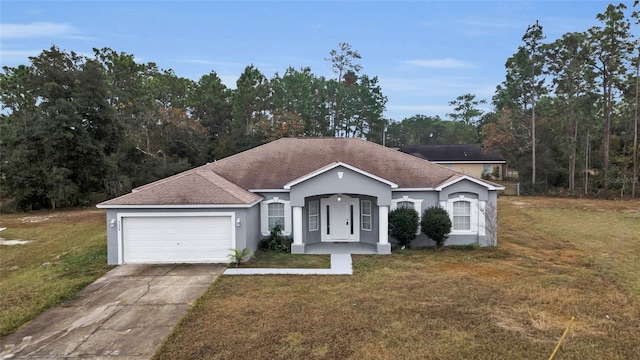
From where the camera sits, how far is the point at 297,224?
16.0 meters

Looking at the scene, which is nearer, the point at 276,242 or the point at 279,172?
the point at 276,242

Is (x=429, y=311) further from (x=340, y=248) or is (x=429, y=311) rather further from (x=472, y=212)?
(x=472, y=212)

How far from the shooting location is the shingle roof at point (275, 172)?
14688 mm

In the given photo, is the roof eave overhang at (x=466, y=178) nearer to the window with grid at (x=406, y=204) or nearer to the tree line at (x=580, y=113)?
the window with grid at (x=406, y=204)

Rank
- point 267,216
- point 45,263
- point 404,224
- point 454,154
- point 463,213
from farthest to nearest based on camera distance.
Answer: point 454,154
point 267,216
point 463,213
point 404,224
point 45,263

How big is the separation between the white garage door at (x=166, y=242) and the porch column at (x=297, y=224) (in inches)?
117

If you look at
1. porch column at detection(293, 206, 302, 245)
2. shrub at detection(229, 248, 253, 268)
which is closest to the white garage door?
shrub at detection(229, 248, 253, 268)

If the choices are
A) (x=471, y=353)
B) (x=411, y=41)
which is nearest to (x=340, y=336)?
(x=471, y=353)

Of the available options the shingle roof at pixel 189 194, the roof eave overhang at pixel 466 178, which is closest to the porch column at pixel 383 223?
the roof eave overhang at pixel 466 178

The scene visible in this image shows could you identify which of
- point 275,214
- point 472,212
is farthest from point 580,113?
point 275,214

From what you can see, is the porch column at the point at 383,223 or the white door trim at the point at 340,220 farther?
the white door trim at the point at 340,220

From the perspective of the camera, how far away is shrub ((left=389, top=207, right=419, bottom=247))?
53.0 ft

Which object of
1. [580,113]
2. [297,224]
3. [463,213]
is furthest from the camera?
[580,113]

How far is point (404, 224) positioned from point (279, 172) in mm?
6533
